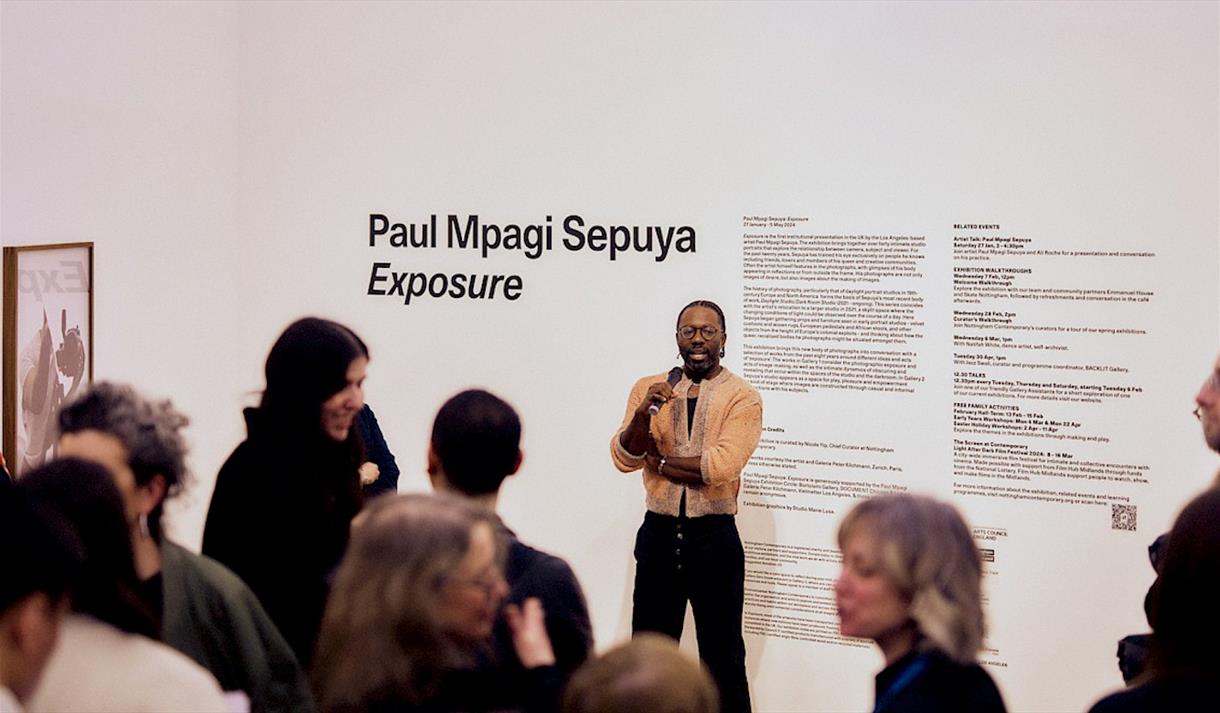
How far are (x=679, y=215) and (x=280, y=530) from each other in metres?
3.52

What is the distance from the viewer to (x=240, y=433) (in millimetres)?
7430

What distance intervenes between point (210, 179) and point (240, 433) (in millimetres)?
1252

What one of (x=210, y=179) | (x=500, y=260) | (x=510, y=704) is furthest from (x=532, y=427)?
(x=510, y=704)

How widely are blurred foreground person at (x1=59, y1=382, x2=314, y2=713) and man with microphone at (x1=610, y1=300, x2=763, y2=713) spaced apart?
3.03 m

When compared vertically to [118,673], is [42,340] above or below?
above

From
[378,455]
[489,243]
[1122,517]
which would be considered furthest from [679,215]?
[1122,517]

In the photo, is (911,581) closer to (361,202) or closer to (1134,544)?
(1134,544)

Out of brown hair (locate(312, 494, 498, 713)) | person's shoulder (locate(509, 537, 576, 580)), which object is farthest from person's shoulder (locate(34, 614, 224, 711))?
person's shoulder (locate(509, 537, 576, 580))

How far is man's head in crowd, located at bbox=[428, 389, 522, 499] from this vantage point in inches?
125

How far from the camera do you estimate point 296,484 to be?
3.40m

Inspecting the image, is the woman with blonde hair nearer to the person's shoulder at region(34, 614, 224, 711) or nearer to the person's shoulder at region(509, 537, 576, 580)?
the person's shoulder at region(509, 537, 576, 580)

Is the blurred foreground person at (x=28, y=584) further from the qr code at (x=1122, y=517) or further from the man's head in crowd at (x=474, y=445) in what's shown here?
the qr code at (x=1122, y=517)

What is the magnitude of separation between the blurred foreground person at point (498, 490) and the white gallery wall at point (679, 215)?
7.51ft

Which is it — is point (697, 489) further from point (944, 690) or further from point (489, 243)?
point (944, 690)
